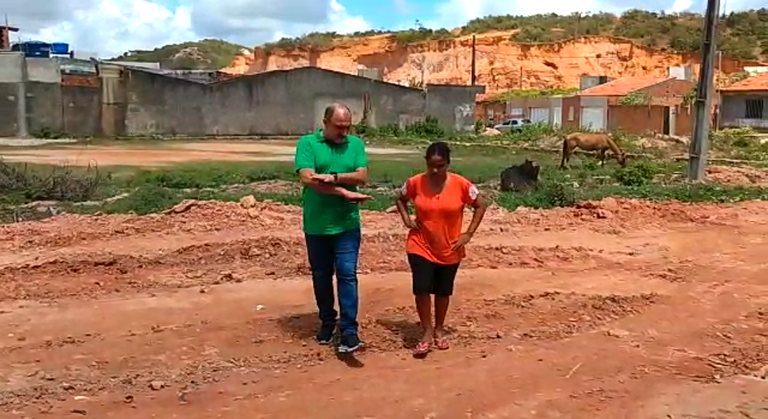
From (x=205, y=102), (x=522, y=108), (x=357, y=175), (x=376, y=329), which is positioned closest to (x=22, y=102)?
(x=205, y=102)

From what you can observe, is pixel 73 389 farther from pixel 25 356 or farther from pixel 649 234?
pixel 649 234

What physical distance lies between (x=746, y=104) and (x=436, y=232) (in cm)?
4980

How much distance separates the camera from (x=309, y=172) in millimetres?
6305

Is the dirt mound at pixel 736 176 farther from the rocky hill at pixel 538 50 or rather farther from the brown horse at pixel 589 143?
the rocky hill at pixel 538 50

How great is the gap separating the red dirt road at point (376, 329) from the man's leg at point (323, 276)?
7.5 inches

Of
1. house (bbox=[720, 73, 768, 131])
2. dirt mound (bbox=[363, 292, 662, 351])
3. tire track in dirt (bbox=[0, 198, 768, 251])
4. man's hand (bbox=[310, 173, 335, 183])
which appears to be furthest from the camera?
house (bbox=[720, 73, 768, 131])

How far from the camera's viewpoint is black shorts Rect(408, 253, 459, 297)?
650cm

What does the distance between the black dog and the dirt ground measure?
10.2 metres

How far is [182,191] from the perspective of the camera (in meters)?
16.8

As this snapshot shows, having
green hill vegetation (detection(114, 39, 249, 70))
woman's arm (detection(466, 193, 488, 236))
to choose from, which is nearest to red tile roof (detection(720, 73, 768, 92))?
woman's arm (detection(466, 193, 488, 236))

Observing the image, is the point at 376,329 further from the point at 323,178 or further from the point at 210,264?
the point at 210,264

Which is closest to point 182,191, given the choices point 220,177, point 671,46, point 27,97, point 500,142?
point 220,177

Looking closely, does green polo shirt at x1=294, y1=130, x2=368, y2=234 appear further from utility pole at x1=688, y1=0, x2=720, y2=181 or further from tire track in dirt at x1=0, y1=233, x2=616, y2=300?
utility pole at x1=688, y1=0, x2=720, y2=181

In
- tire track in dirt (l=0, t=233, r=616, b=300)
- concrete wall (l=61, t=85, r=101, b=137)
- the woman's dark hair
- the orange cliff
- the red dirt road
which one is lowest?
the red dirt road
